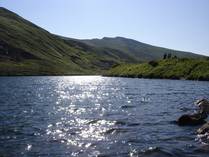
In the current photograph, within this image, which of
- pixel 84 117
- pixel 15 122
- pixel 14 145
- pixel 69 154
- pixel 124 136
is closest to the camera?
pixel 69 154

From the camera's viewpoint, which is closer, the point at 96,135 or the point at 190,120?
the point at 96,135

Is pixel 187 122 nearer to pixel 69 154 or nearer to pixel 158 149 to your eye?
pixel 158 149

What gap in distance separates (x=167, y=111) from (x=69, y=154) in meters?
30.9

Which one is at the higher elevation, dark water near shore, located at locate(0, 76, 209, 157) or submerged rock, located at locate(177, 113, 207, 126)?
submerged rock, located at locate(177, 113, 207, 126)

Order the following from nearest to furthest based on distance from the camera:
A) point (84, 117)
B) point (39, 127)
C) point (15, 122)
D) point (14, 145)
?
point (14, 145)
point (39, 127)
point (15, 122)
point (84, 117)

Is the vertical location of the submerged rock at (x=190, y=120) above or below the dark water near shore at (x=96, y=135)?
above

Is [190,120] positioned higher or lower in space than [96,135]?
higher

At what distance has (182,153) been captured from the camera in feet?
102

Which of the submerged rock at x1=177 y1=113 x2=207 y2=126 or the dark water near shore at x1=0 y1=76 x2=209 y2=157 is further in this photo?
the submerged rock at x1=177 y1=113 x2=207 y2=126

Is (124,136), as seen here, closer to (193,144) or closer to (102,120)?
(193,144)

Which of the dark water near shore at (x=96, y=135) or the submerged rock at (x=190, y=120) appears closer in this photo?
the dark water near shore at (x=96, y=135)

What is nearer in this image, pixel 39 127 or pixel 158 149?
pixel 158 149

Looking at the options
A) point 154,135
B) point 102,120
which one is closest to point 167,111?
point 102,120

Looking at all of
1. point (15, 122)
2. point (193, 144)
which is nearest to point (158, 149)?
point (193, 144)
